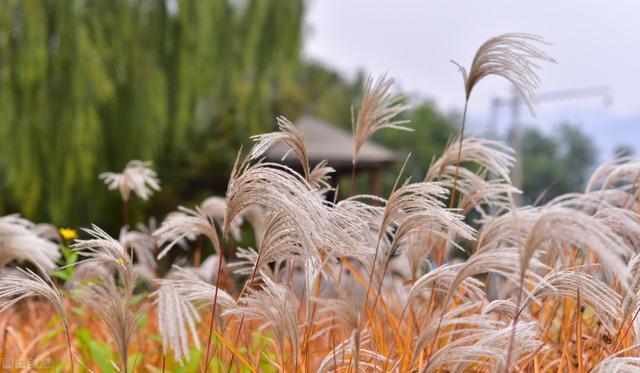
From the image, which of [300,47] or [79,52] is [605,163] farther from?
[300,47]

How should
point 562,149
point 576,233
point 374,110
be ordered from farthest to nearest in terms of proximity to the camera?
point 562,149 < point 374,110 < point 576,233

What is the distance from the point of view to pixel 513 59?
132 centimetres

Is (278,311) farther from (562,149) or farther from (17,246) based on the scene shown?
(562,149)

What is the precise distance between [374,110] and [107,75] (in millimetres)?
6663

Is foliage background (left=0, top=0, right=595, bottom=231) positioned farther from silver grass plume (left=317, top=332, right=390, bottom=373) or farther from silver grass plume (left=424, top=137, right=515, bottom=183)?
silver grass plume (left=317, top=332, right=390, bottom=373)

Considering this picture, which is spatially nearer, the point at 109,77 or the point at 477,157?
the point at 477,157

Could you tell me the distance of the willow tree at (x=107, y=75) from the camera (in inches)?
279

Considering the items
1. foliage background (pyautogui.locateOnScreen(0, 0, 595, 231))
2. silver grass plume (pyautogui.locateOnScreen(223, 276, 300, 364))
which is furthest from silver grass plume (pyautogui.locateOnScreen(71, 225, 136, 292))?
foliage background (pyautogui.locateOnScreen(0, 0, 595, 231))

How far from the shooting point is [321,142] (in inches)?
484

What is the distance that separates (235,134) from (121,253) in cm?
1262

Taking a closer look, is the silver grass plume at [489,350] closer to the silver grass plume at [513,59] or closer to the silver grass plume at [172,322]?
the silver grass plume at [172,322]

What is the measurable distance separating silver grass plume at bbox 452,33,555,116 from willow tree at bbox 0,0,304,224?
256 inches

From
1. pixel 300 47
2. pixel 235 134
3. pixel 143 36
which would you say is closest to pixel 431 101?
pixel 235 134

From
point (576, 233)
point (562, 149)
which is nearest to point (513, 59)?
point (576, 233)
